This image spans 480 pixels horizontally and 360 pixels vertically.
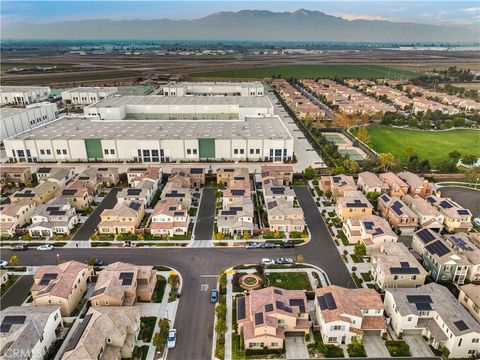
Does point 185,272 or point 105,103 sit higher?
point 105,103

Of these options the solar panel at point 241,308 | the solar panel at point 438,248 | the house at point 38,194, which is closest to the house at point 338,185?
the solar panel at point 438,248

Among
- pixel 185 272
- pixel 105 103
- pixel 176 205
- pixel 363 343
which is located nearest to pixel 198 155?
pixel 176 205

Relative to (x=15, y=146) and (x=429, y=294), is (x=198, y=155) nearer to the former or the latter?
(x=15, y=146)

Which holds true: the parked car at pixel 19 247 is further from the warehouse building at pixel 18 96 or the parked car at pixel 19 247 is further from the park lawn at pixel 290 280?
the warehouse building at pixel 18 96

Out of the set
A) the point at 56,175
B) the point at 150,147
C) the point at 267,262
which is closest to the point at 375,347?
the point at 267,262

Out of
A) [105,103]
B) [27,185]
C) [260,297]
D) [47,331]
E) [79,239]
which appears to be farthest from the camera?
[105,103]

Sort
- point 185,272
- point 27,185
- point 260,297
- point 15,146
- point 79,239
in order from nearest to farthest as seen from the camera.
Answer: point 260,297 → point 185,272 → point 79,239 → point 27,185 → point 15,146

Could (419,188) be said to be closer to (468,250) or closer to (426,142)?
(468,250)

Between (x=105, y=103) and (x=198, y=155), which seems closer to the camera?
(x=198, y=155)
